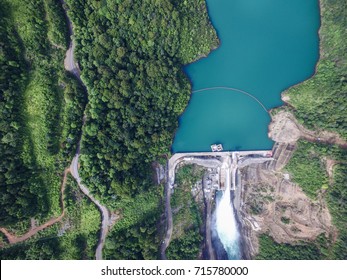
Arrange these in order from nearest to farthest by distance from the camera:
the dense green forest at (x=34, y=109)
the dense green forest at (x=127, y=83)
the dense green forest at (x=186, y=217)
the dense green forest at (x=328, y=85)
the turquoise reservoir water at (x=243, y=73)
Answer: the dense green forest at (x=34, y=109)
the dense green forest at (x=127, y=83)
the dense green forest at (x=328, y=85)
the dense green forest at (x=186, y=217)
the turquoise reservoir water at (x=243, y=73)

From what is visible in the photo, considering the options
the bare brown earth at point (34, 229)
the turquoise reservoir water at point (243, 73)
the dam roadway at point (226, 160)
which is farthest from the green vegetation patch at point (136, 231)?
the turquoise reservoir water at point (243, 73)

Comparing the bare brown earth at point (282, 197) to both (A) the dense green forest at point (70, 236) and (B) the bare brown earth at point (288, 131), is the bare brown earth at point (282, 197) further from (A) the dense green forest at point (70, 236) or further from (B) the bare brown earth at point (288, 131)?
(A) the dense green forest at point (70, 236)

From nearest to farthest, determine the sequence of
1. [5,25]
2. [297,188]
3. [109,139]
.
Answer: [5,25]
[109,139]
[297,188]

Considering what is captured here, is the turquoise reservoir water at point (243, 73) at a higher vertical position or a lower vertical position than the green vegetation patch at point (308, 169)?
higher

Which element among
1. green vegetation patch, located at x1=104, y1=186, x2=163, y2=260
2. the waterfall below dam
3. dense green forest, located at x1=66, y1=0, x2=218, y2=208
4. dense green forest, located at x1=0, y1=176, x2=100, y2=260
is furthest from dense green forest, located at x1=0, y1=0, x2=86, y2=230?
the waterfall below dam

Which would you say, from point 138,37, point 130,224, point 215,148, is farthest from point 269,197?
point 138,37

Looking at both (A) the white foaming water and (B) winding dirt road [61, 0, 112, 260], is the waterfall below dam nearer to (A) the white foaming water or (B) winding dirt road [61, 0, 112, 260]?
(A) the white foaming water

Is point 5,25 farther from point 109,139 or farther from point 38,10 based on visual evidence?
point 109,139

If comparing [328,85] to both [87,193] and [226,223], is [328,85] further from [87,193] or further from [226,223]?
[87,193]
